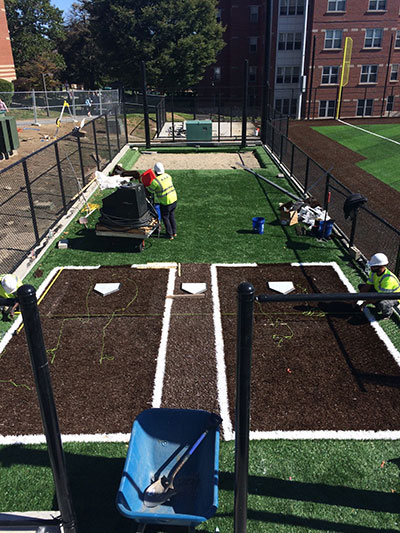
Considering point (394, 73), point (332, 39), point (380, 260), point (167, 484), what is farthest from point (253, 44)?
point (167, 484)

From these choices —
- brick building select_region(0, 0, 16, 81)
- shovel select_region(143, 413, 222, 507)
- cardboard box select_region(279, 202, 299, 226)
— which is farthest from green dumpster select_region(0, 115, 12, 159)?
brick building select_region(0, 0, 16, 81)

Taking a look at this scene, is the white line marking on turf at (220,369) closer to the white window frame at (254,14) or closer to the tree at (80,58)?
the white window frame at (254,14)

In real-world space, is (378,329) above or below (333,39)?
below

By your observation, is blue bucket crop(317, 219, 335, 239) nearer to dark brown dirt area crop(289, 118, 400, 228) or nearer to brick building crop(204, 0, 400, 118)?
dark brown dirt area crop(289, 118, 400, 228)

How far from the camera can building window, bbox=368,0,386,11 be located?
4881 cm

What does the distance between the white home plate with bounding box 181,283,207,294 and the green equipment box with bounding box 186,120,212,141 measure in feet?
65.1

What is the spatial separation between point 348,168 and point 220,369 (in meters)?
20.7

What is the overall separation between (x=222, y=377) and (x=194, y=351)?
2.92ft

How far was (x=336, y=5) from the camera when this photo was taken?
1905 inches

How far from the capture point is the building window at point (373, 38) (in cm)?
4991

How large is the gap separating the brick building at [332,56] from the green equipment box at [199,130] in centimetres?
2278

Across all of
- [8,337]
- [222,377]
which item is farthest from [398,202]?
[8,337]

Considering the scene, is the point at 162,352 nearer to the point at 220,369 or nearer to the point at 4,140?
the point at 220,369

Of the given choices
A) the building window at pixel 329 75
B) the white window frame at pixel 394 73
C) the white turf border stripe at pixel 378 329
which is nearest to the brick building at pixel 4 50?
the building window at pixel 329 75
